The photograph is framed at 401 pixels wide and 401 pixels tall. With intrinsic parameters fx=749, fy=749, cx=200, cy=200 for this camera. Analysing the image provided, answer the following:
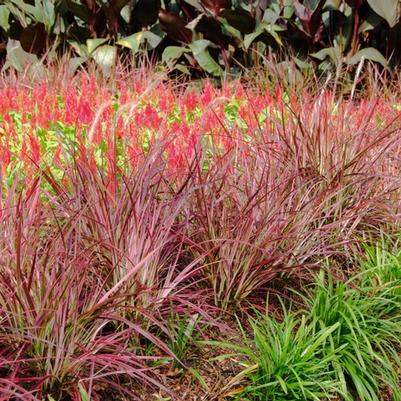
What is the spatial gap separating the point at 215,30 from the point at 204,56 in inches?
10.3

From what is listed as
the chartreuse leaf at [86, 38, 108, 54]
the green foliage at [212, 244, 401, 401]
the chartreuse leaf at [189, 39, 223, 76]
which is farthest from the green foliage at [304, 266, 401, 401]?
the chartreuse leaf at [86, 38, 108, 54]

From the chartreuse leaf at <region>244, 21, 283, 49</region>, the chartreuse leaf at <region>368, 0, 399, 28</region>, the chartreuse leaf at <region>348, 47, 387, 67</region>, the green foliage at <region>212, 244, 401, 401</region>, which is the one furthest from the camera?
the chartreuse leaf at <region>244, 21, 283, 49</region>

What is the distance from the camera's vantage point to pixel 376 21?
642 cm

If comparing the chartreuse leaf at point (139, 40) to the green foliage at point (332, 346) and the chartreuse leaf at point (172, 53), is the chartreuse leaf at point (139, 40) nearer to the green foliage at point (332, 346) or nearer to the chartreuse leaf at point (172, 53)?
the chartreuse leaf at point (172, 53)

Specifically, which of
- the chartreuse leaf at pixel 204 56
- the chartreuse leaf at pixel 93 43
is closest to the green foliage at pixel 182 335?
the chartreuse leaf at pixel 204 56

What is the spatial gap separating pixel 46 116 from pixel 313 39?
2.71 meters

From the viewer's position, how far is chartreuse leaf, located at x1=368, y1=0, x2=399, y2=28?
6.20 meters

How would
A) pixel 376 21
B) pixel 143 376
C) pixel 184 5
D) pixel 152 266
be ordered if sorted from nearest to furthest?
pixel 143 376 < pixel 152 266 < pixel 376 21 < pixel 184 5

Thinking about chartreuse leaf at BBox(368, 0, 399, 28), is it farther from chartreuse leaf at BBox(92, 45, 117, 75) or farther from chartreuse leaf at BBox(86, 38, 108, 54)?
chartreuse leaf at BBox(86, 38, 108, 54)

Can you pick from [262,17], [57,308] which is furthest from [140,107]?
[57,308]

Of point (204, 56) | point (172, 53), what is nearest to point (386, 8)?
point (204, 56)

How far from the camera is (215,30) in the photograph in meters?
6.87

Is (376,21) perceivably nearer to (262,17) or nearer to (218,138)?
(262,17)

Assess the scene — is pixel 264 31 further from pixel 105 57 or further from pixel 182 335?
pixel 182 335
